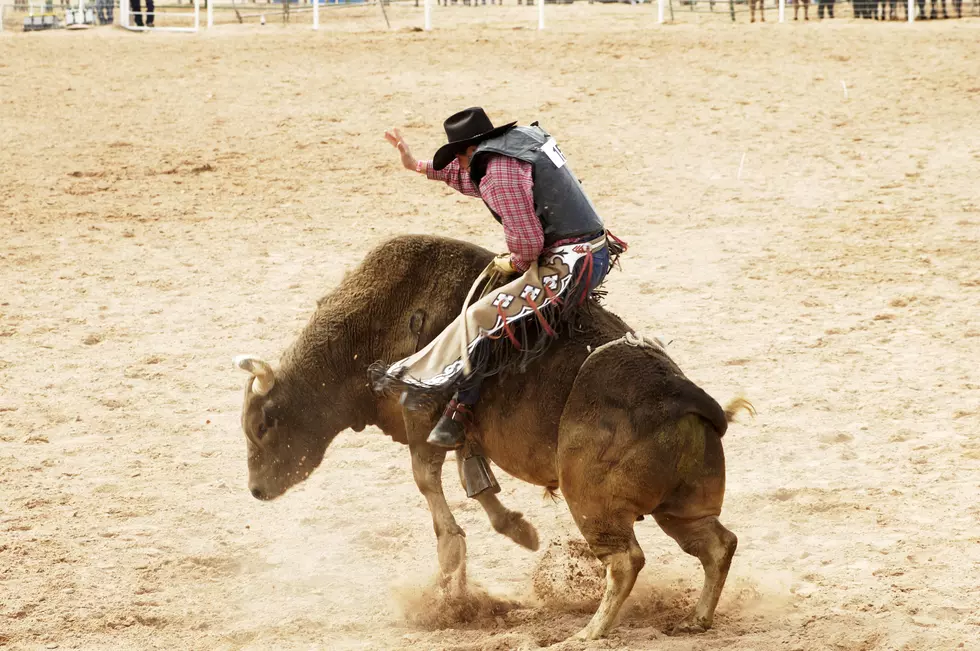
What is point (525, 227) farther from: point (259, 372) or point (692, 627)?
point (692, 627)

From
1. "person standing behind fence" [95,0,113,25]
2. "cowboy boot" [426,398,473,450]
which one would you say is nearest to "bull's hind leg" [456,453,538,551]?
"cowboy boot" [426,398,473,450]

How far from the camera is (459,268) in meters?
5.81

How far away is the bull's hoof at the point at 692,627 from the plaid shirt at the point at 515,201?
1.73m

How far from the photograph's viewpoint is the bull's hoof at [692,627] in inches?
202

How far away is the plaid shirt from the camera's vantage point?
16.9 ft

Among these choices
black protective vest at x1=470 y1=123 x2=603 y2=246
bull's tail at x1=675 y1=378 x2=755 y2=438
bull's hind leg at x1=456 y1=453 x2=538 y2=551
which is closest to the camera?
bull's tail at x1=675 y1=378 x2=755 y2=438

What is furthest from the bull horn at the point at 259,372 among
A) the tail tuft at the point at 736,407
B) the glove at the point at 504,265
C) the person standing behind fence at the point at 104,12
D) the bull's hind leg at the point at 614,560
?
the person standing behind fence at the point at 104,12

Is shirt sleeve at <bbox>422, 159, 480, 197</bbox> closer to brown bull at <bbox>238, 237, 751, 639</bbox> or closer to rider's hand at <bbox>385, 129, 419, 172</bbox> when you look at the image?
rider's hand at <bbox>385, 129, 419, 172</bbox>

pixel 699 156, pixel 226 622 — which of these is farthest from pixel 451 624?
pixel 699 156

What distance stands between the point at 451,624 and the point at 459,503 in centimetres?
150

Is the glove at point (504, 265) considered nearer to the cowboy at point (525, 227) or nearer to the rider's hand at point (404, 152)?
the cowboy at point (525, 227)

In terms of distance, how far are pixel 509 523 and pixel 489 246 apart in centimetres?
610

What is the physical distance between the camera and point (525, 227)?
5.20 m

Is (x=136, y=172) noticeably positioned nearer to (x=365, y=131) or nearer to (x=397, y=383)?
(x=365, y=131)
